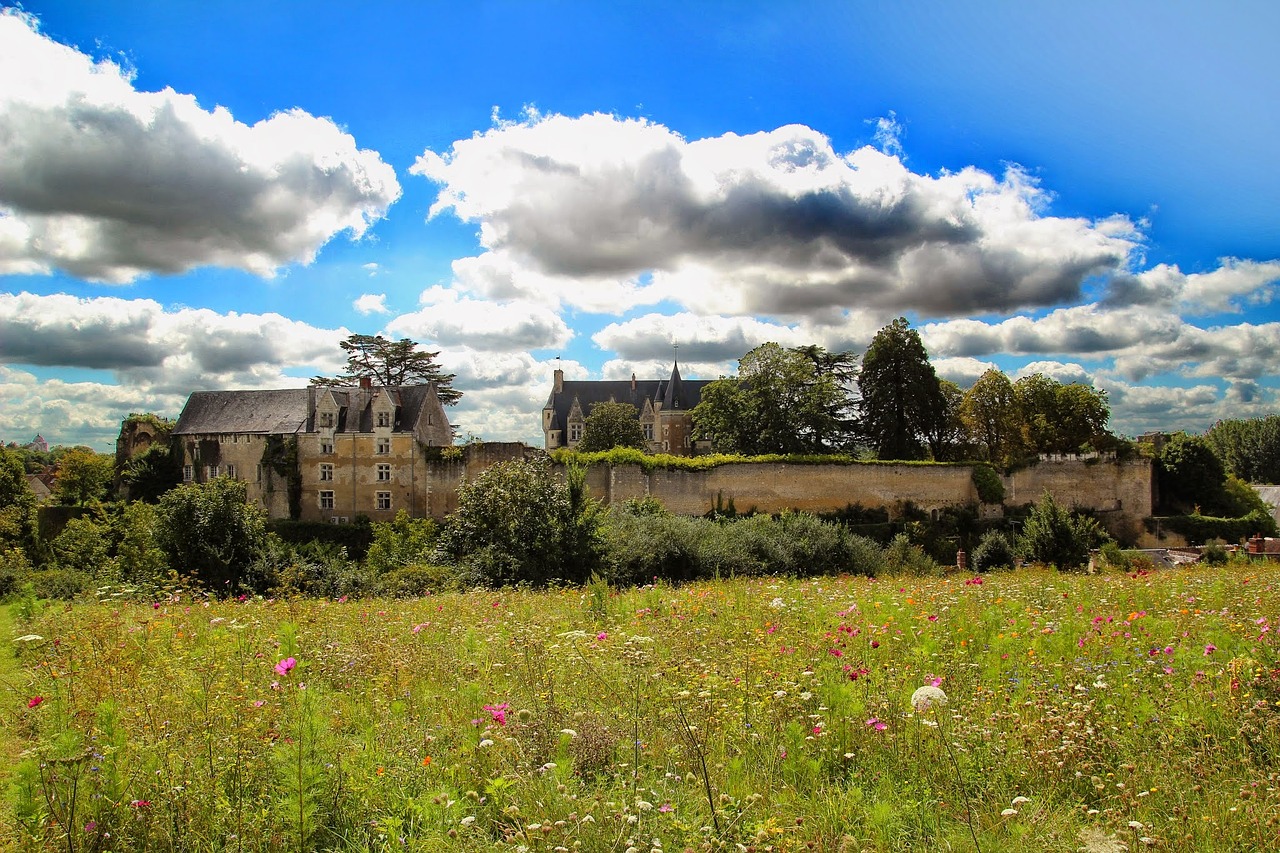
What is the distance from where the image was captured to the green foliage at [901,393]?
45.3 metres

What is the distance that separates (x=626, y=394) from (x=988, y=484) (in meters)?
35.5

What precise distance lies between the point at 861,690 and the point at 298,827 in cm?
330

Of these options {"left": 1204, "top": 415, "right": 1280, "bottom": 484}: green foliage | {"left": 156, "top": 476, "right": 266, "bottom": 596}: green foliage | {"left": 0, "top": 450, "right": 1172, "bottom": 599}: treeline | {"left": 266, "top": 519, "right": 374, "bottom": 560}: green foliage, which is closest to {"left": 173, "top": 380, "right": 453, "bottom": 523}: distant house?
{"left": 266, "top": 519, "right": 374, "bottom": 560}: green foliage

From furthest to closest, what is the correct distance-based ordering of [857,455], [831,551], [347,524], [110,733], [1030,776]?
[857,455] → [347,524] → [831,551] → [1030,776] → [110,733]

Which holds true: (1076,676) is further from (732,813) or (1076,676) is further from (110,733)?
(110,733)

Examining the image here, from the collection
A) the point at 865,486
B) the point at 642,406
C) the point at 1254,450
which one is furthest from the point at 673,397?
the point at 1254,450

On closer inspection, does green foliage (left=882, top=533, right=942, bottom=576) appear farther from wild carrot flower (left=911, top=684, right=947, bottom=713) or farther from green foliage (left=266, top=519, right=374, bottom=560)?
green foliage (left=266, top=519, right=374, bottom=560)

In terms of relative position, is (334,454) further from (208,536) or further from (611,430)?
(208,536)

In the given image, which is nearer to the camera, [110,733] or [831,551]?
[110,733]

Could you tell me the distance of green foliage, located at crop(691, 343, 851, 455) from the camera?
1729 inches

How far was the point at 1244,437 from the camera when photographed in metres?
82.3

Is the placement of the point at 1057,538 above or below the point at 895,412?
below

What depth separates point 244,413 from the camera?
40000 millimetres

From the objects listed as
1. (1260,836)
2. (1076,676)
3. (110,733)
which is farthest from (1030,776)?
(110,733)
